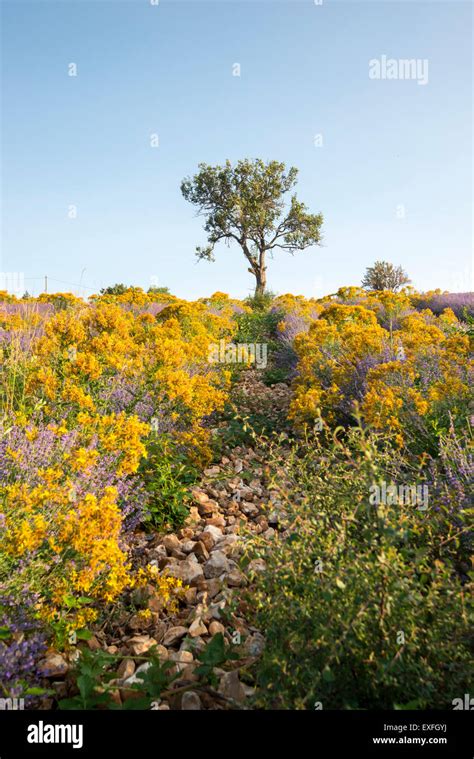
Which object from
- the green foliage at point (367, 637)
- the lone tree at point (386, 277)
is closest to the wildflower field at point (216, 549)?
the green foliage at point (367, 637)

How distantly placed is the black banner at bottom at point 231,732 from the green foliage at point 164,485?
1440 millimetres

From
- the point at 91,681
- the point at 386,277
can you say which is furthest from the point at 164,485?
the point at 386,277

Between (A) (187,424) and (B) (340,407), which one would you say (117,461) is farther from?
(B) (340,407)

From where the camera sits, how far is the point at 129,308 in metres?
11.4

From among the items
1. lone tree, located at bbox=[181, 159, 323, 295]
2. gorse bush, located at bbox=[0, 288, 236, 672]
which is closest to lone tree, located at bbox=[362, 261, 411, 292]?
lone tree, located at bbox=[181, 159, 323, 295]

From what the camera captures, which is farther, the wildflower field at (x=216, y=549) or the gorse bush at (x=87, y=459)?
the gorse bush at (x=87, y=459)

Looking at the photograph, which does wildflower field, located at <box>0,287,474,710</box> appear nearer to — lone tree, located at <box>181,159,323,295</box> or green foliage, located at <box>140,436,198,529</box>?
green foliage, located at <box>140,436,198,529</box>

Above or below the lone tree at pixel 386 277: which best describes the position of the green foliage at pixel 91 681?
below

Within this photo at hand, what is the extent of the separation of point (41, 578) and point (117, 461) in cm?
85

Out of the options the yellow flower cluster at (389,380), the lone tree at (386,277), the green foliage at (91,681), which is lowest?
the green foliage at (91,681)

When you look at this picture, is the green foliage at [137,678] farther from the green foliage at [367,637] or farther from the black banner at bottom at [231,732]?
the green foliage at [367,637]

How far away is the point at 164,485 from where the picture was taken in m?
3.44

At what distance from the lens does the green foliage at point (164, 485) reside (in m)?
3.35

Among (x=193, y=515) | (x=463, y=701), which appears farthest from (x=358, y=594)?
(x=193, y=515)
